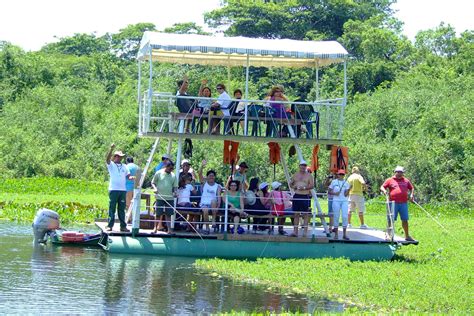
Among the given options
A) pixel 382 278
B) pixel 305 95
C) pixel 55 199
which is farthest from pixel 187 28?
pixel 382 278

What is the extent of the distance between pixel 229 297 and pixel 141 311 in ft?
6.30

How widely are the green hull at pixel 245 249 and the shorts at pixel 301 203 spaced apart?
0.83m

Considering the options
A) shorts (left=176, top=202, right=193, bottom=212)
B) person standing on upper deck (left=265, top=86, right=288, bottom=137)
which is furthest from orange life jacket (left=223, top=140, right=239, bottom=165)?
shorts (left=176, top=202, right=193, bottom=212)

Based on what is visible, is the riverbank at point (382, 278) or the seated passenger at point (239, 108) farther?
the seated passenger at point (239, 108)

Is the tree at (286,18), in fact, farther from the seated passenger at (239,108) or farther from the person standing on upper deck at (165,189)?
the person standing on upper deck at (165,189)

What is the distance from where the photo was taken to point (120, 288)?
54.7 feet

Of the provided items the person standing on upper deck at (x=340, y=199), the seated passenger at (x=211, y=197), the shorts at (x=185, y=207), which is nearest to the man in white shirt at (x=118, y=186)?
the shorts at (x=185, y=207)

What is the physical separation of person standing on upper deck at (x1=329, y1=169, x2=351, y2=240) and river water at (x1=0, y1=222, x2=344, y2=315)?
3.37m

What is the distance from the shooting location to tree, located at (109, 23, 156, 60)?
69.8m

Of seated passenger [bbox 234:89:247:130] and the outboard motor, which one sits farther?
the outboard motor

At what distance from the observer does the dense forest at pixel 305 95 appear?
130ft

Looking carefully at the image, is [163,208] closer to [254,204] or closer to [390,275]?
[254,204]

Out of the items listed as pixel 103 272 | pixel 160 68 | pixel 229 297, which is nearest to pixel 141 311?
pixel 229 297

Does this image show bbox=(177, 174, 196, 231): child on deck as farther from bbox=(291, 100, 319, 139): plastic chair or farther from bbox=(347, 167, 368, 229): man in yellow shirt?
bbox=(347, 167, 368, 229): man in yellow shirt
